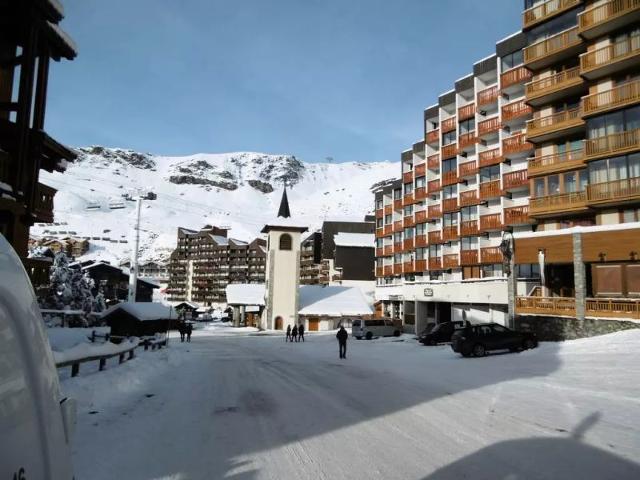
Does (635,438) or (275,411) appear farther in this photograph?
(275,411)

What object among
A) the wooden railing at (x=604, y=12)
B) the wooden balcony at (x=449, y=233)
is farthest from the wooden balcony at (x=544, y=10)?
the wooden balcony at (x=449, y=233)

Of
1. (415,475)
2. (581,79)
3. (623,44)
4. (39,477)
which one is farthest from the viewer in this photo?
(581,79)

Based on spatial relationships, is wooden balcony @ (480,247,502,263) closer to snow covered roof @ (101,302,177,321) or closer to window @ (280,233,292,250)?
window @ (280,233,292,250)

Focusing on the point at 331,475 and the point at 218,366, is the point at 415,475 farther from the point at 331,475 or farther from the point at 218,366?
the point at 218,366

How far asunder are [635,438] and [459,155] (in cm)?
4230

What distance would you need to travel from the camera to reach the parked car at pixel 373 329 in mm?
41731

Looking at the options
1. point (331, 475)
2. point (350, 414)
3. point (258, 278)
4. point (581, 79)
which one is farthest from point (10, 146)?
point (258, 278)

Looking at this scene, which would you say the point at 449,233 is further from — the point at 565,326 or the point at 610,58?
the point at 565,326

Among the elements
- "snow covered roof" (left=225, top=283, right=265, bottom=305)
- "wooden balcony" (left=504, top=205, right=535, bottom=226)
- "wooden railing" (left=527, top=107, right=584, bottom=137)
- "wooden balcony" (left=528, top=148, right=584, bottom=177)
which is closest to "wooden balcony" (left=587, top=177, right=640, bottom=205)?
"wooden balcony" (left=528, top=148, right=584, bottom=177)

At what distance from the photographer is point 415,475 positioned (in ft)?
19.1

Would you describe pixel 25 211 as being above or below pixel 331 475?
above

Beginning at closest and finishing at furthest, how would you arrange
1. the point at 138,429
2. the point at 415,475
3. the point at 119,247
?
the point at 415,475
the point at 138,429
the point at 119,247

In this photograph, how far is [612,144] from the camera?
2662 centimetres

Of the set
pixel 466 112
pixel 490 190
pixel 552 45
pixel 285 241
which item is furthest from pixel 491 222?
pixel 285 241
